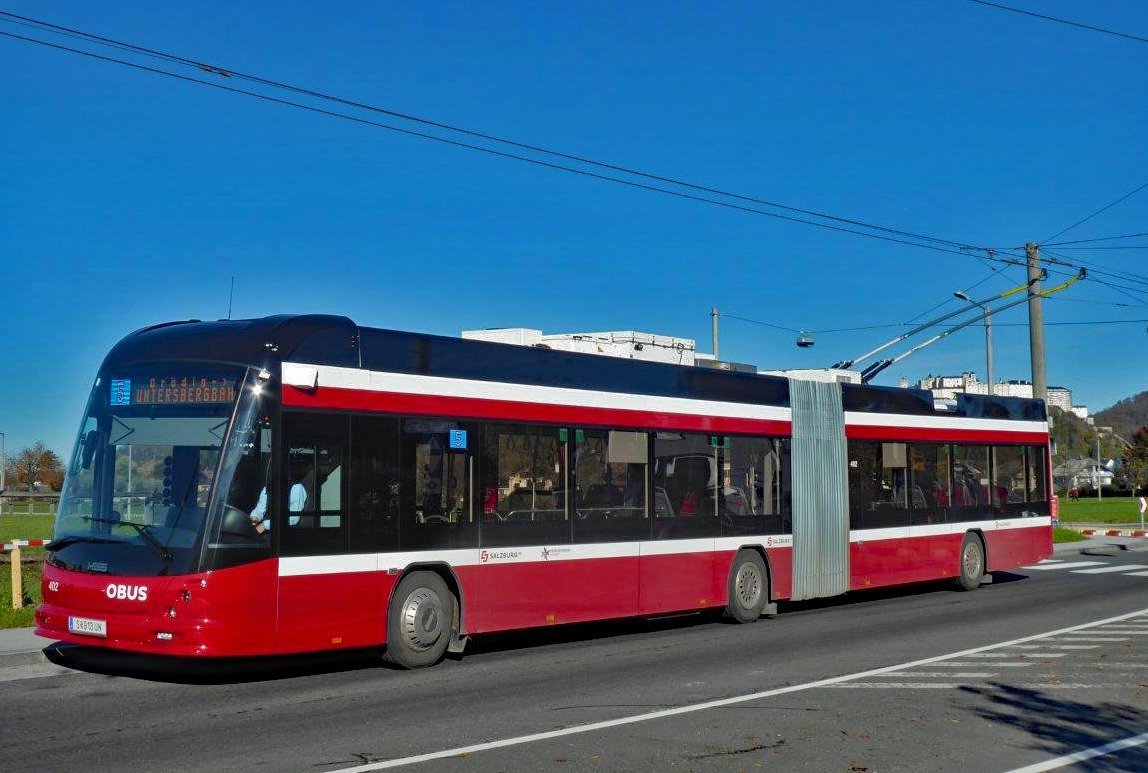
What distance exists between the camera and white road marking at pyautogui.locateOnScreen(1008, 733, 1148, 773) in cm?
Result: 791

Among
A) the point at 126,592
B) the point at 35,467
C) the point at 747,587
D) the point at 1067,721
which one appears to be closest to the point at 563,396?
the point at 747,587

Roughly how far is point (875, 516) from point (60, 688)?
1270 centimetres

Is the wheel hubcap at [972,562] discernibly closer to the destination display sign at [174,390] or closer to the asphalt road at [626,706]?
the asphalt road at [626,706]

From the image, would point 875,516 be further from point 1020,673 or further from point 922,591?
point 1020,673

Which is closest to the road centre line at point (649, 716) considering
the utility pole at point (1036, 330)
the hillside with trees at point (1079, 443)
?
the utility pole at point (1036, 330)

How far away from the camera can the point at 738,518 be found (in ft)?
55.1

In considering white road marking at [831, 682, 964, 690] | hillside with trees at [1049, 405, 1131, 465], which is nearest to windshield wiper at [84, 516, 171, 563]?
white road marking at [831, 682, 964, 690]

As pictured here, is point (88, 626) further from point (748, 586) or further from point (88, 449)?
point (748, 586)

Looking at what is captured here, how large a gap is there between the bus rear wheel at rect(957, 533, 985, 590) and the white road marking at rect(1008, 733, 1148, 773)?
1290 centimetres

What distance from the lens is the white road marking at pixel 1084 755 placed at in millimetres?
7910

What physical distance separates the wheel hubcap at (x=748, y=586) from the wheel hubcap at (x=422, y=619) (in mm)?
5483

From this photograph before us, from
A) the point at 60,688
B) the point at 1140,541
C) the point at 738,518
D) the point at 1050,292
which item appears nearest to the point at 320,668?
the point at 60,688

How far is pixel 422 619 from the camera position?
1228 centimetres

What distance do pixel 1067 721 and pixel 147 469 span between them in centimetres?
793
